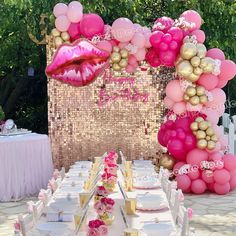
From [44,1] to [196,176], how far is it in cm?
445

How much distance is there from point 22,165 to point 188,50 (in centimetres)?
317

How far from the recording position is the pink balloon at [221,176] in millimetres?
8188

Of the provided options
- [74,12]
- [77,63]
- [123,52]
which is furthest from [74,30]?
[123,52]

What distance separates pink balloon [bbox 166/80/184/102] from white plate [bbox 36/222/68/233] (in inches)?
196

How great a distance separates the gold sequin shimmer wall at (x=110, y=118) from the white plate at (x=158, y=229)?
5.48m

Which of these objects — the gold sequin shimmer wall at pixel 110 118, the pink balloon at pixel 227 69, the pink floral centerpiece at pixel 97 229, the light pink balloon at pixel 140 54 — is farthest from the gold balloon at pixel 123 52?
the pink floral centerpiece at pixel 97 229

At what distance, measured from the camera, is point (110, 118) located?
30.1 ft

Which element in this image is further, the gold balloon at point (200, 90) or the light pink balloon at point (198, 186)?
the light pink balloon at point (198, 186)

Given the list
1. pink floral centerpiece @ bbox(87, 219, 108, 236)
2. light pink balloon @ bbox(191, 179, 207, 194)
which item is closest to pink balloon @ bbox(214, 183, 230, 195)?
light pink balloon @ bbox(191, 179, 207, 194)

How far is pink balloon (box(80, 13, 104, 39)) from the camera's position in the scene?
8.26 metres

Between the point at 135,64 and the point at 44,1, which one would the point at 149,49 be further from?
the point at 44,1

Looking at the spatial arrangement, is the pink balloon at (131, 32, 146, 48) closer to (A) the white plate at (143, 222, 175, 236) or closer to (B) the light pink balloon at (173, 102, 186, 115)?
(B) the light pink balloon at (173, 102, 186, 115)

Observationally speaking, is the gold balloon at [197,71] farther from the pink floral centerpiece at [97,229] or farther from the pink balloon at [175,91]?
the pink floral centerpiece at [97,229]

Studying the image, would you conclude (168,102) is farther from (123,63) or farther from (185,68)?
(123,63)
